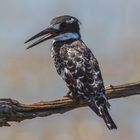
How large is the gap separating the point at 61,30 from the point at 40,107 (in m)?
1.35

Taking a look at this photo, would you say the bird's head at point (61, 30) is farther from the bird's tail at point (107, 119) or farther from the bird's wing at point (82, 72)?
the bird's tail at point (107, 119)

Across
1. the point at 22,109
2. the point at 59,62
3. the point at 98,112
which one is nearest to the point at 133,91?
the point at 98,112

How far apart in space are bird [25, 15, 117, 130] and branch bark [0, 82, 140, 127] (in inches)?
8.7

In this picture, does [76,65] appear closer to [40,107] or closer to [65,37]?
[65,37]

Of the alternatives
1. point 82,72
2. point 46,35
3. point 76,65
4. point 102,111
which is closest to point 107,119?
point 102,111

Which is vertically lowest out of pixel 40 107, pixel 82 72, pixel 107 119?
pixel 107 119

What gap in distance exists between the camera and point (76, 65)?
4.02 m

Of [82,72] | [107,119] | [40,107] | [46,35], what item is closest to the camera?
[40,107]

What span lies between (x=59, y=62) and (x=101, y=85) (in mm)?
606

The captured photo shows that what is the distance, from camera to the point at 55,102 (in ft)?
10.5

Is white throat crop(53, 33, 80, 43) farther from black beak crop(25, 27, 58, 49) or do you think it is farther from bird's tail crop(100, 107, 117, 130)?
bird's tail crop(100, 107, 117, 130)

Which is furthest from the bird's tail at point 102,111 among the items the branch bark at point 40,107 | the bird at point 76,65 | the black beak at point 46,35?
the black beak at point 46,35

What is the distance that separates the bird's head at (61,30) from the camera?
13.9 feet

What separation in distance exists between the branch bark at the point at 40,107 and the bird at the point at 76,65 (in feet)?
0.72
